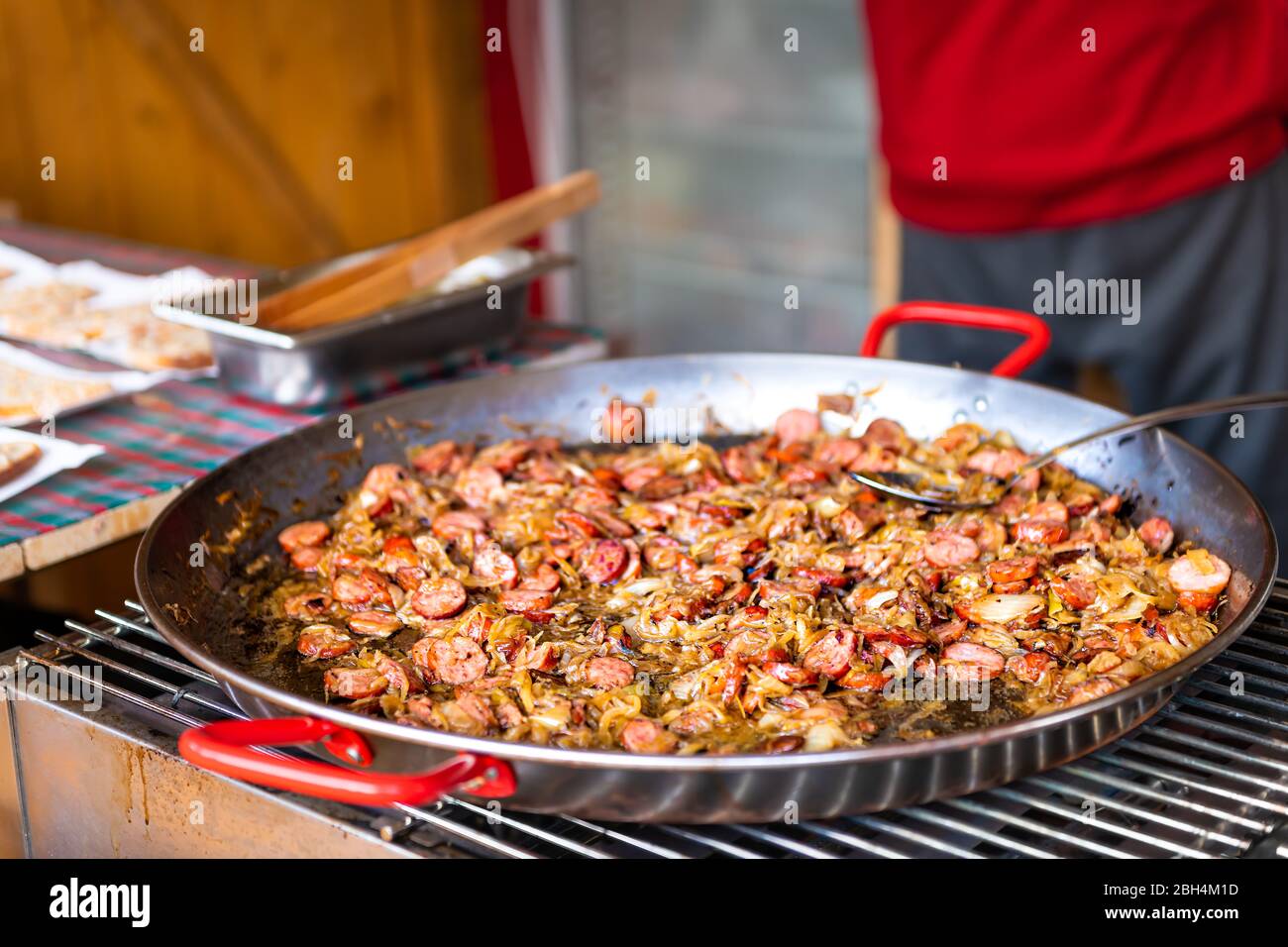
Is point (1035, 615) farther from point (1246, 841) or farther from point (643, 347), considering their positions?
point (643, 347)

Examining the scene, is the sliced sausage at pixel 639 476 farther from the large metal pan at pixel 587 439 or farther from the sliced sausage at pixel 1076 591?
the sliced sausage at pixel 1076 591

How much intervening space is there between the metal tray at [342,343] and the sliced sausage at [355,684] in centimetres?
86

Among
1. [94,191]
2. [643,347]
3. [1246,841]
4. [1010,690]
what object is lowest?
[1246,841]

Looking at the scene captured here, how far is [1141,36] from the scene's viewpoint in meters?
2.39

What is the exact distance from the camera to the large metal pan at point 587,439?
1.07 metres

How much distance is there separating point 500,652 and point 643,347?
3.77m

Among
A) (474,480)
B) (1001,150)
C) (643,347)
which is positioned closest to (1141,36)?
(1001,150)

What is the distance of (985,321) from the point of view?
1.91 meters

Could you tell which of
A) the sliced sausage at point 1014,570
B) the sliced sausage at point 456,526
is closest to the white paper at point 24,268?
the sliced sausage at point 456,526

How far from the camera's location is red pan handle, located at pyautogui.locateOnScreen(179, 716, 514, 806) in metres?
1.06

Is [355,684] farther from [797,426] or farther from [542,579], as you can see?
[797,426]

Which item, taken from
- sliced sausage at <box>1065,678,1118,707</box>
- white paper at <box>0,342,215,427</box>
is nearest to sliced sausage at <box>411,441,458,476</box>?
white paper at <box>0,342,215,427</box>

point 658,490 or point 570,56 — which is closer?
point 658,490

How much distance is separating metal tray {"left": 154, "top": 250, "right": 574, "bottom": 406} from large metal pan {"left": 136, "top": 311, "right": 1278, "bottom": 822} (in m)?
0.26
